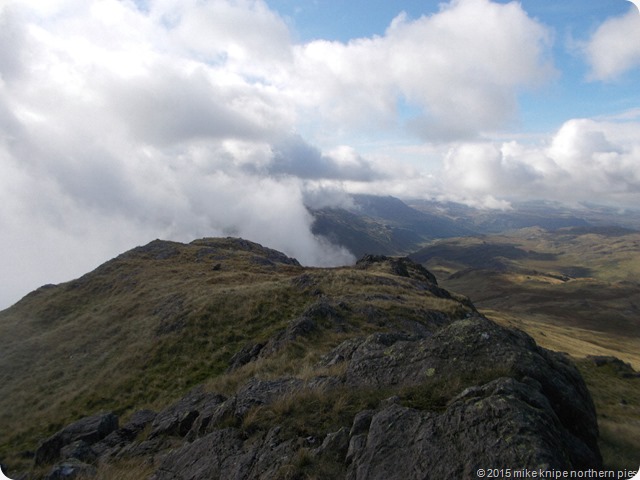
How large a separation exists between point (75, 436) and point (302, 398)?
1224cm

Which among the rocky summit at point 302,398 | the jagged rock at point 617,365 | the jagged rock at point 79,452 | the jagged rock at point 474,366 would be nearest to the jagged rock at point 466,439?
the rocky summit at point 302,398

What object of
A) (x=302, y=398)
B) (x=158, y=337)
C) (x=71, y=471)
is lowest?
(x=71, y=471)

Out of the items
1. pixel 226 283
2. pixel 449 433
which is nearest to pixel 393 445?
pixel 449 433

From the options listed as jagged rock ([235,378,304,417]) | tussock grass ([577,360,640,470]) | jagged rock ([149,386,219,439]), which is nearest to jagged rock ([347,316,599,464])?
tussock grass ([577,360,640,470])

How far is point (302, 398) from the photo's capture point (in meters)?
11.2

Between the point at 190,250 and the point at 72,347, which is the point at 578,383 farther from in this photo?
the point at 190,250

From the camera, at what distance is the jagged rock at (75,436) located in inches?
641

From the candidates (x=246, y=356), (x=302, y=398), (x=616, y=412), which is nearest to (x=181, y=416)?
(x=302, y=398)

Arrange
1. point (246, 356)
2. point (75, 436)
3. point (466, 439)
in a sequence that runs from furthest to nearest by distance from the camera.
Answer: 1. point (246, 356)
2. point (75, 436)
3. point (466, 439)

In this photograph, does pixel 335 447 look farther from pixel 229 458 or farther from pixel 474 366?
pixel 474 366

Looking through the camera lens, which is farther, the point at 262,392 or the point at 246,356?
the point at 246,356

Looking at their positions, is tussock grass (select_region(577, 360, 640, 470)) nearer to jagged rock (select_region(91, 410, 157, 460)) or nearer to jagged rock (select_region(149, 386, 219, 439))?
jagged rock (select_region(149, 386, 219, 439))

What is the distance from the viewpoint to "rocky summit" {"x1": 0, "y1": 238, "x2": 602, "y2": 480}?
26.6 feet

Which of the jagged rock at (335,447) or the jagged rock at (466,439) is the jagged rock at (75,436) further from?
the jagged rock at (466,439)
